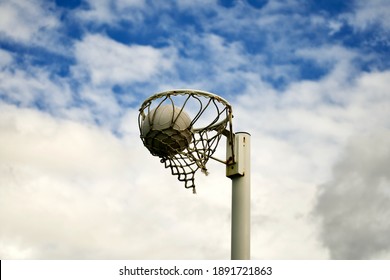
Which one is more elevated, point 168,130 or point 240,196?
point 168,130

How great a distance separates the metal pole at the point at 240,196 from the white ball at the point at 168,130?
0.76 meters

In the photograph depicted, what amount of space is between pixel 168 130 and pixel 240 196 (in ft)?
4.94

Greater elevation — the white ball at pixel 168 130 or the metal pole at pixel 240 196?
the white ball at pixel 168 130

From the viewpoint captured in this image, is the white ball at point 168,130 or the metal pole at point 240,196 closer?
the metal pole at point 240,196

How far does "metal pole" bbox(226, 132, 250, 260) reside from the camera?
326 inches

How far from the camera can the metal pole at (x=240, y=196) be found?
27.2ft

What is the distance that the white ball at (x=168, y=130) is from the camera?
29.1 ft

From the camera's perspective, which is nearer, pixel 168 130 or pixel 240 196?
pixel 240 196

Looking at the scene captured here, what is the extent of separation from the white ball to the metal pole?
76 cm

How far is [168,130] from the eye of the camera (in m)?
8.89

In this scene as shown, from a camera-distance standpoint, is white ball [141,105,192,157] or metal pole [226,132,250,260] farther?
white ball [141,105,192,157]
